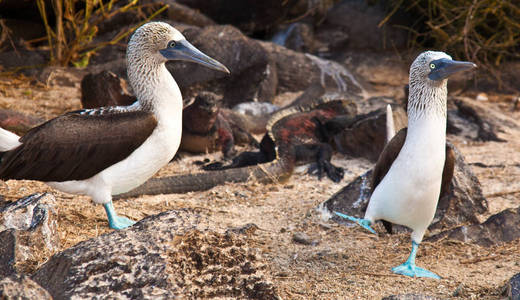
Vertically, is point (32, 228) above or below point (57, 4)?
below

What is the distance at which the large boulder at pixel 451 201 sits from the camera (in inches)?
176

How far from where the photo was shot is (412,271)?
11.7ft

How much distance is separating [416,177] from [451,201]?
3.96 ft

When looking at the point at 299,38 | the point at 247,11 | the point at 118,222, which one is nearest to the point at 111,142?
the point at 118,222

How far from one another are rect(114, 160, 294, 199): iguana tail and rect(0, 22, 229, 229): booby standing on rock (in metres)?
1.10

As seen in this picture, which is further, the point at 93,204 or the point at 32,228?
the point at 93,204

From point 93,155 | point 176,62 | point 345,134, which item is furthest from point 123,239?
point 176,62

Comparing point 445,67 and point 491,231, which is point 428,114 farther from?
point 491,231

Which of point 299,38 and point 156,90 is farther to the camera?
point 299,38

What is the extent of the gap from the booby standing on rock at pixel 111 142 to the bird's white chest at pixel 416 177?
1349 millimetres

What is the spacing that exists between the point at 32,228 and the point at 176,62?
5.08m

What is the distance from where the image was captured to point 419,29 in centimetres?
1055

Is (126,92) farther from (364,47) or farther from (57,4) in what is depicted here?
(364,47)

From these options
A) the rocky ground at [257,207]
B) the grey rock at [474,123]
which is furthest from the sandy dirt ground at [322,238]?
the grey rock at [474,123]
